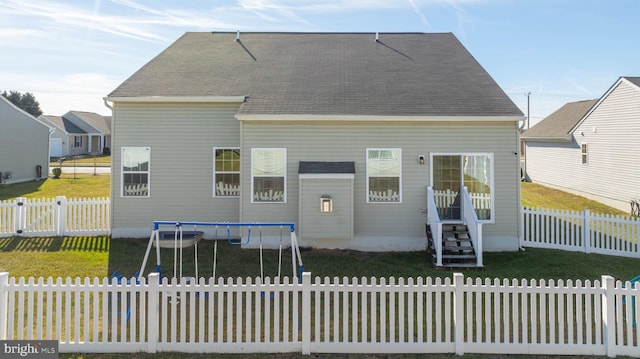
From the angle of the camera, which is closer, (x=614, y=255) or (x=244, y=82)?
(x=614, y=255)

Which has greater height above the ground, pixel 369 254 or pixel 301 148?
pixel 301 148

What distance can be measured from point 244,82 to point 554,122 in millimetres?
23232

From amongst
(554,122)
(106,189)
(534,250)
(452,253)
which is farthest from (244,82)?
(554,122)

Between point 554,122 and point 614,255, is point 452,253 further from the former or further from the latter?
point 554,122

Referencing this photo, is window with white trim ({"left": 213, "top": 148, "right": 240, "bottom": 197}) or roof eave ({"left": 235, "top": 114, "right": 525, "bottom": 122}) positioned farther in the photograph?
window with white trim ({"left": 213, "top": 148, "right": 240, "bottom": 197})

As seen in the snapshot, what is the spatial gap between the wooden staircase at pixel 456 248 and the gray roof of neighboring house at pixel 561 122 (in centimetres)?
1621

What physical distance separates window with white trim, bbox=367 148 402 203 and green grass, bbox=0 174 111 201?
14861 mm

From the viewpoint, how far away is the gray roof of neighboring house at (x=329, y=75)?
12.9m

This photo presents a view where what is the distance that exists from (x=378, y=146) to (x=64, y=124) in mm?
47565

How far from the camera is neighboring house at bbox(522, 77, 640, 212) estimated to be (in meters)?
19.4

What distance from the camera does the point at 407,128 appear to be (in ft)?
41.9

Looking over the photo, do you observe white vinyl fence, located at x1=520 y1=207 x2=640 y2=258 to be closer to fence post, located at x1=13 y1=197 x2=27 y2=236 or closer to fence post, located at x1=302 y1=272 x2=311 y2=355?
fence post, located at x1=302 y1=272 x2=311 y2=355

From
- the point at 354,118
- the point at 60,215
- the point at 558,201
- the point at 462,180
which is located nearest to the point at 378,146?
the point at 354,118

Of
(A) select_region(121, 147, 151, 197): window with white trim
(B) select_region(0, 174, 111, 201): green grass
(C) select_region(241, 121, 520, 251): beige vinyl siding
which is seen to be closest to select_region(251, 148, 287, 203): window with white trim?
(C) select_region(241, 121, 520, 251): beige vinyl siding
